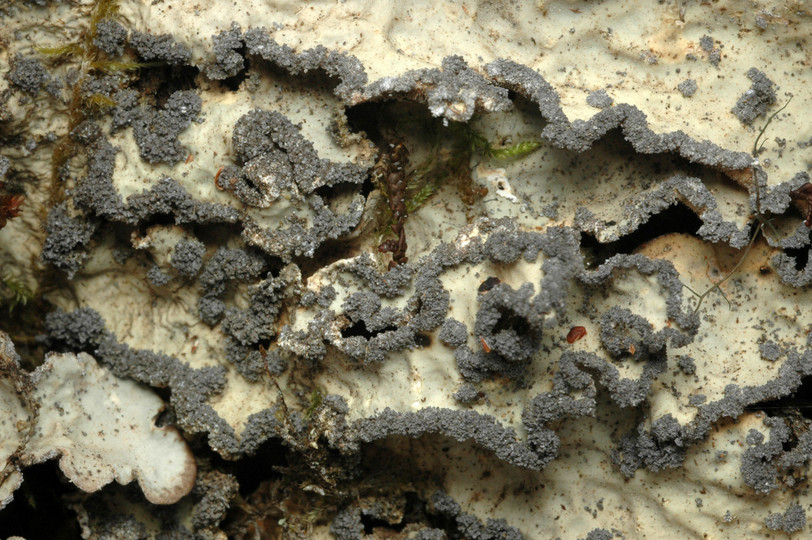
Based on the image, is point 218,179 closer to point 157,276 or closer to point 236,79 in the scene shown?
point 236,79

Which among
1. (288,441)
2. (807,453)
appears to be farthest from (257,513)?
(807,453)

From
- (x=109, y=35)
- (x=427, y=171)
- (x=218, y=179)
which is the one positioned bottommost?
(x=218, y=179)

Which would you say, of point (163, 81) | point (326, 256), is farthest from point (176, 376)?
point (163, 81)

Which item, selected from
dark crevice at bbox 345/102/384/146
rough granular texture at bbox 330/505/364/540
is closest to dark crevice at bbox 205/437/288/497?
rough granular texture at bbox 330/505/364/540

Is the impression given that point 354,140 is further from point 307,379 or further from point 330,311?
point 307,379

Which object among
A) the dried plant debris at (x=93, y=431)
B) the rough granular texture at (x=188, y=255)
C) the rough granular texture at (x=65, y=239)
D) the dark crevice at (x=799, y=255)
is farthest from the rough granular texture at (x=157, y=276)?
the dark crevice at (x=799, y=255)

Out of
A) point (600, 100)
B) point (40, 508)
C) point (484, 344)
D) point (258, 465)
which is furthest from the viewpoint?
point (258, 465)
